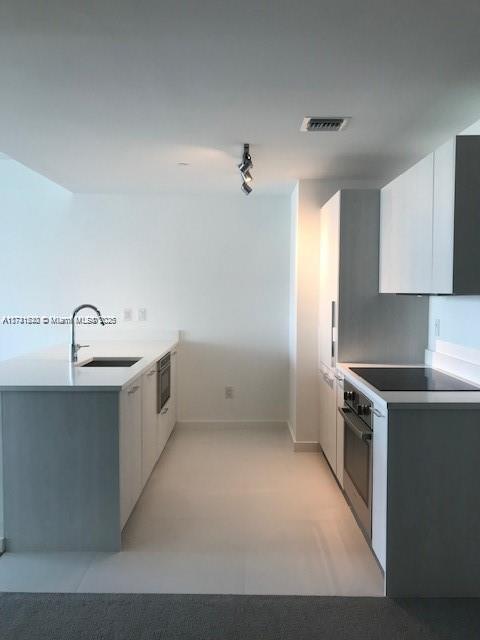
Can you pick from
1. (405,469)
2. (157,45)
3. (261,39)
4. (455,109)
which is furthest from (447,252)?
(157,45)

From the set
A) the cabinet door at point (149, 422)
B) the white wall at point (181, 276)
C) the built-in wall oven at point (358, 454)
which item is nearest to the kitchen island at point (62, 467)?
the cabinet door at point (149, 422)

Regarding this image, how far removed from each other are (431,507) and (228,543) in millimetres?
1111

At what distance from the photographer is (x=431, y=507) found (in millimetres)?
2369

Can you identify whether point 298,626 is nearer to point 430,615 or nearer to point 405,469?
point 430,615

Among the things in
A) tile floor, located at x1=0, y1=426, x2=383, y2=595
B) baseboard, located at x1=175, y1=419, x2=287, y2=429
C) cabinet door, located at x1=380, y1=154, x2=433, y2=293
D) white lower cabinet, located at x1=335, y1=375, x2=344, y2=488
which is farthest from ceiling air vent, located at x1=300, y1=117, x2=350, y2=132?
baseboard, located at x1=175, y1=419, x2=287, y2=429

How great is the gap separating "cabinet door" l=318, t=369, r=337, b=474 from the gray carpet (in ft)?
4.82

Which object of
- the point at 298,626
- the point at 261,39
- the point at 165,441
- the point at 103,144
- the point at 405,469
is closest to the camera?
the point at 261,39

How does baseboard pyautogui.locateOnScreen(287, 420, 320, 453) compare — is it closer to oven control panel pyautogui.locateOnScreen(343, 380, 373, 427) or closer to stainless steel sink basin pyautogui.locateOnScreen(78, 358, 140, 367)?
oven control panel pyautogui.locateOnScreen(343, 380, 373, 427)

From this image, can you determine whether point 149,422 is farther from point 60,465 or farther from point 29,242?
point 29,242

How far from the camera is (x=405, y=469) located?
93.5 inches

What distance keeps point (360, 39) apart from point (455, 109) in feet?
3.23

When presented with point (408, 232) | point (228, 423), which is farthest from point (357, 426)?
point (228, 423)

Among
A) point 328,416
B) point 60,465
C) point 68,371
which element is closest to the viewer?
point 60,465

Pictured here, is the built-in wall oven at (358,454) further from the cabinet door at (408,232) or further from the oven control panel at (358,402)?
the cabinet door at (408,232)
